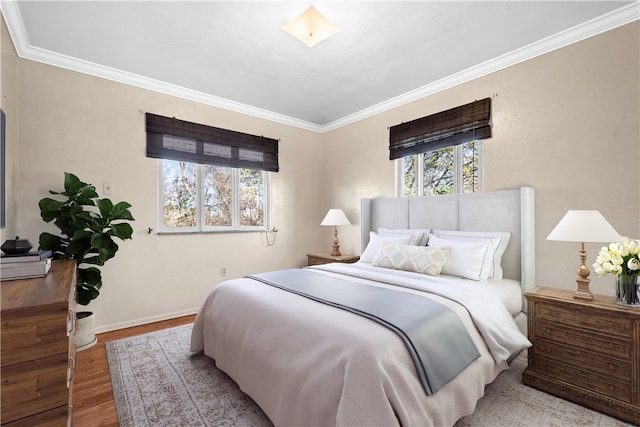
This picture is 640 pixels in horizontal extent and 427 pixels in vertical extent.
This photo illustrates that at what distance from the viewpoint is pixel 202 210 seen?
379 cm

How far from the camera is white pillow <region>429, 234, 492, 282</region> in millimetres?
2504

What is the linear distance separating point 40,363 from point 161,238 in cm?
243

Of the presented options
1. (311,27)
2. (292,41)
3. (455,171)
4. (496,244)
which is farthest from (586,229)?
(292,41)

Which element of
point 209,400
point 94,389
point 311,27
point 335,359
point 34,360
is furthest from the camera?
point 311,27

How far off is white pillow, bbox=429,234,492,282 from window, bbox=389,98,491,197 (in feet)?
2.67

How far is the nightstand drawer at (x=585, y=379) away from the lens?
1.71 m

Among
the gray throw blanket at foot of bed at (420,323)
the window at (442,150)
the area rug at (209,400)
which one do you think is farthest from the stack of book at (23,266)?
the window at (442,150)

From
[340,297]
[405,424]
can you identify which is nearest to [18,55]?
[340,297]

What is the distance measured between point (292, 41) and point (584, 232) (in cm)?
257

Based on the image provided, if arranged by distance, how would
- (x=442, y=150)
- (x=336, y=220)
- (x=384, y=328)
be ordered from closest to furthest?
(x=384, y=328) → (x=442, y=150) → (x=336, y=220)

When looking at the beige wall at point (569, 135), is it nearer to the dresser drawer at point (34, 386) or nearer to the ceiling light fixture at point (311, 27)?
the ceiling light fixture at point (311, 27)

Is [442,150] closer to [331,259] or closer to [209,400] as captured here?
[331,259]

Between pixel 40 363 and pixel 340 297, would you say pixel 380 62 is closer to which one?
pixel 340 297

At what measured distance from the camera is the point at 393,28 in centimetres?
241
